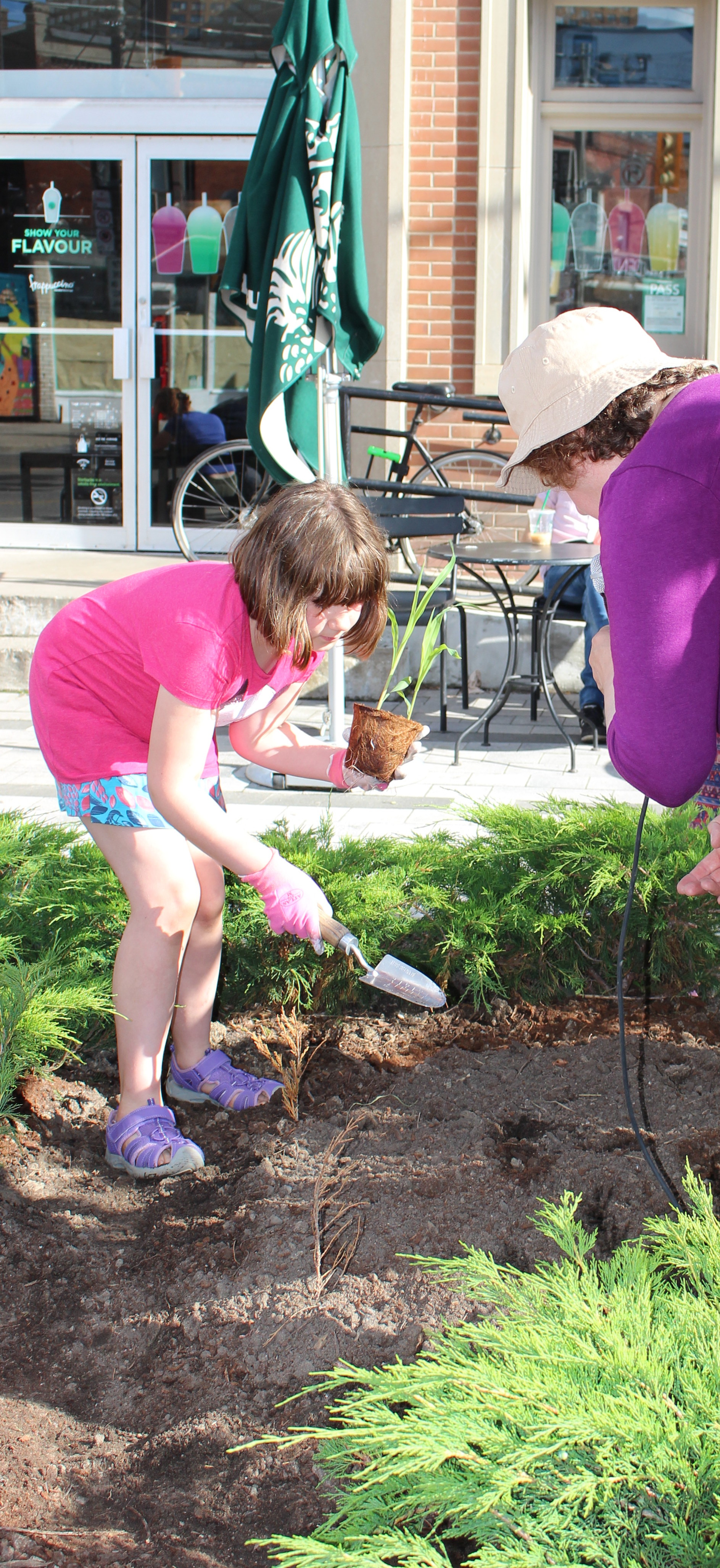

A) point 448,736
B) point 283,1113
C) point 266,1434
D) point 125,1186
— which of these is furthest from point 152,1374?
point 448,736

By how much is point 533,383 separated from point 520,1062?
142cm

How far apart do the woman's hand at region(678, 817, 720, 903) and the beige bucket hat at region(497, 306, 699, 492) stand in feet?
2.00

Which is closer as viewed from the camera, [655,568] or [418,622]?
[655,568]

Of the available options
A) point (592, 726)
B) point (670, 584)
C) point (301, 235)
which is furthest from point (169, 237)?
point (670, 584)

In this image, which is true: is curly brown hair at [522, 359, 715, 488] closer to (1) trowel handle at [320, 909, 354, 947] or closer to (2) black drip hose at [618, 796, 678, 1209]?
(2) black drip hose at [618, 796, 678, 1209]

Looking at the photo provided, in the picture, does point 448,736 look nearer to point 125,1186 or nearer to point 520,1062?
point 520,1062

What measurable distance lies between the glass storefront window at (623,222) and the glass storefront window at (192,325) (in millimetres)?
2122

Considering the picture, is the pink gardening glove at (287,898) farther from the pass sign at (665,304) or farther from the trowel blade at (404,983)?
the pass sign at (665,304)

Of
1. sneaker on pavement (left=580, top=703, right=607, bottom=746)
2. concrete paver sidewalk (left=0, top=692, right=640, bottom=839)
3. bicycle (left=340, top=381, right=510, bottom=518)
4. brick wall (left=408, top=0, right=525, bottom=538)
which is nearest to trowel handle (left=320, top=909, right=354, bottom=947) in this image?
concrete paver sidewalk (left=0, top=692, right=640, bottom=839)

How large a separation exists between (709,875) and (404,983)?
2.63ft

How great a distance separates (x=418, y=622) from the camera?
6195 millimetres

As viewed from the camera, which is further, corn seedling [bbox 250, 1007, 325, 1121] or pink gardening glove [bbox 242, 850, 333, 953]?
corn seedling [bbox 250, 1007, 325, 1121]

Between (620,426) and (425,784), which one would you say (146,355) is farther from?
(620,426)

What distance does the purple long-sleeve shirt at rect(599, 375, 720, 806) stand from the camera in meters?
1.47
